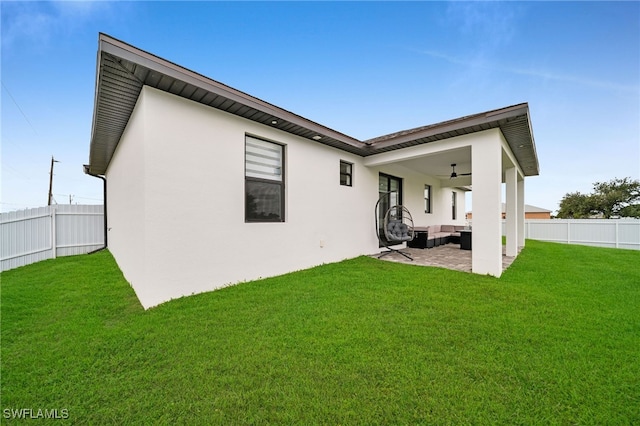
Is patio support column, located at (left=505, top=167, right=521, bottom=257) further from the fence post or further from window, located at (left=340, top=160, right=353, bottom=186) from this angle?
the fence post

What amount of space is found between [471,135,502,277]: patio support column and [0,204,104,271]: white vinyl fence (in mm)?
10847

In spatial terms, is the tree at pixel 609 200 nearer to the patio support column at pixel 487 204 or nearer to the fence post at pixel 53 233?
the patio support column at pixel 487 204

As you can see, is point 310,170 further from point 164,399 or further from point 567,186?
point 567,186

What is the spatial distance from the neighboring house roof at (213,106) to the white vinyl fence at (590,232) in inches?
322

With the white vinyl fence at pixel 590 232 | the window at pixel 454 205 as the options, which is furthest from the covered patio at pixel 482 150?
the white vinyl fence at pixel 590 232

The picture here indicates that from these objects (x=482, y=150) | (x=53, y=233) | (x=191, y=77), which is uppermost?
(x=191, y=77)

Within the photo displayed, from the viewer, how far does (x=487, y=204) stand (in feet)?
16.4

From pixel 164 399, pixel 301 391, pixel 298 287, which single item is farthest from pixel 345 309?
pixel 164 399

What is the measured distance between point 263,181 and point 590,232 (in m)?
15.7

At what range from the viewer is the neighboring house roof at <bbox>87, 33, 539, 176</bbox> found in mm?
3064

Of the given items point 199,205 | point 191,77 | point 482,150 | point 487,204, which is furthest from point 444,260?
point 191,77

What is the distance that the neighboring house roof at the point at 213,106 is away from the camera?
3.06 m

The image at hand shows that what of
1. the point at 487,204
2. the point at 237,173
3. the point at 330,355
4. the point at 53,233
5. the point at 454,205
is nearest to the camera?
the point at 330,355

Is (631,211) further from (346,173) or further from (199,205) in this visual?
(199,205)
